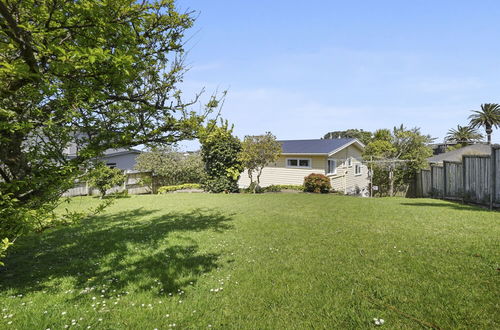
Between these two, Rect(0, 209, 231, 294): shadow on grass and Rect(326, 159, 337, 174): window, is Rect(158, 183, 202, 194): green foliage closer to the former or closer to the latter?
Rect(326, 159, 337, 174): window

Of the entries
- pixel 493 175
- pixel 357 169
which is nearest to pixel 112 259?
pixel 493 175

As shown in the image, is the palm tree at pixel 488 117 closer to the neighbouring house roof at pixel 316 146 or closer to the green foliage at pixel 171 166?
the neighbouring house roof at pixel 316 146

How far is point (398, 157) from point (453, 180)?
8.53 metres

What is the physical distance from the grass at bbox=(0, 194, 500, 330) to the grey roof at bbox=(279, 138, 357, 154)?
45.0 feet

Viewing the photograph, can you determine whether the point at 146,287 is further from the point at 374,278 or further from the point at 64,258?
the point at 374,278

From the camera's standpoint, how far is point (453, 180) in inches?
543

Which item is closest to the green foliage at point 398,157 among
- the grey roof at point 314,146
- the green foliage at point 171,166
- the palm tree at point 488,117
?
the grey roof at point 314,146

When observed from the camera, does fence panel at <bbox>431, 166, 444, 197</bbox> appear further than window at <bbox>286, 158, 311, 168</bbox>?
No

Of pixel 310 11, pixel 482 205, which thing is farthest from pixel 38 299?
pixel 482 205

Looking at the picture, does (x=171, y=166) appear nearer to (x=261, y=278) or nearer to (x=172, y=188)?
(x=172, y=188)

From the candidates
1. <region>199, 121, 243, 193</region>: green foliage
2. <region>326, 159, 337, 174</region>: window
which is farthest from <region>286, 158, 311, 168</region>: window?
<region>199, 121, 243, 193</region>: green foliage

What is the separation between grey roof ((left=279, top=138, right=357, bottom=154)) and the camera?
20781mm

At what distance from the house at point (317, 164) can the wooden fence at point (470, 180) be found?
6.94 m

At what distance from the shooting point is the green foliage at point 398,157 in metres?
20.6
